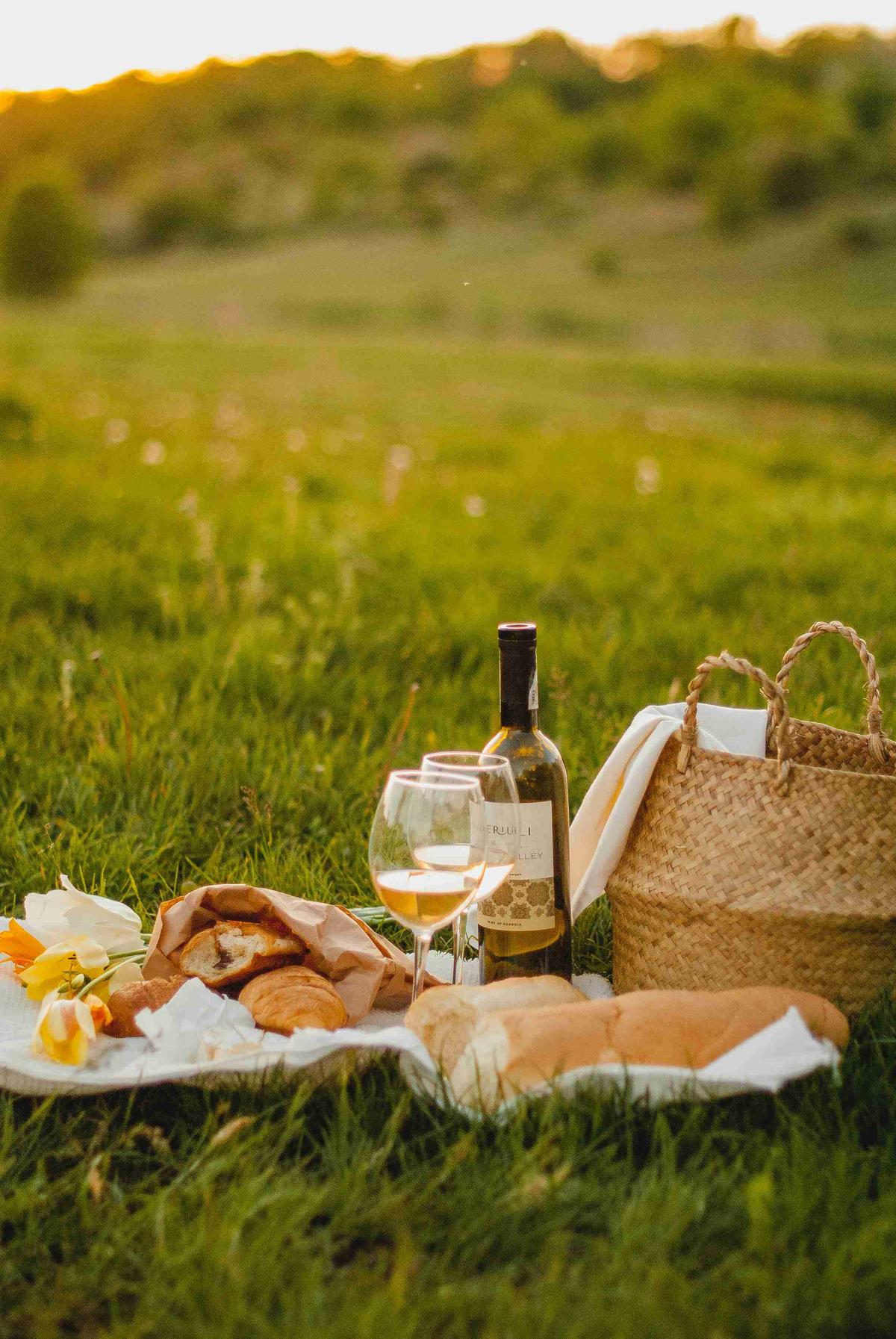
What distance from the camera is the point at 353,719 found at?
4027mm

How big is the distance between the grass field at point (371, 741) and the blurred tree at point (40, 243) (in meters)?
63.2

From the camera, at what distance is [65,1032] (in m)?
2.05

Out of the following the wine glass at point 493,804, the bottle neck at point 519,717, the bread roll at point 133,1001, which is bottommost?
the bread roll at point 133,1001

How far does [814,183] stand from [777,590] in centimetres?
5660

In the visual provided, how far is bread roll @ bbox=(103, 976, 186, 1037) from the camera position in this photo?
2238 mm

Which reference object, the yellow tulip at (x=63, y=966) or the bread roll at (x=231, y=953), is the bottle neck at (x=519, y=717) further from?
the yellow tulip at (x=63, y=966)

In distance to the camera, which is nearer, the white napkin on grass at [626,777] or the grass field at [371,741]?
the grass field at [371,741]

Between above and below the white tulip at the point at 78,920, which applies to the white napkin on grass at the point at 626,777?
above

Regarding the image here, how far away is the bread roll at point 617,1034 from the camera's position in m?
1.95

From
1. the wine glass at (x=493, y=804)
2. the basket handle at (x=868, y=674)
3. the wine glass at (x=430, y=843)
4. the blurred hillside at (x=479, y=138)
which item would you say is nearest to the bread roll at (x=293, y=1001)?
the wine glass at (x=493, y=804)

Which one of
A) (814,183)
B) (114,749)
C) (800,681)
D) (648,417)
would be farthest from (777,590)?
(814,183)

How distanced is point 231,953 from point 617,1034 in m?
0.80

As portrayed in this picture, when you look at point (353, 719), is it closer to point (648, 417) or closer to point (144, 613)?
point (144, 613)

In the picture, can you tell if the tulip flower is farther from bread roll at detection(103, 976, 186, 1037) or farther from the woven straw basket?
the woven straw basket
